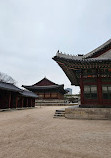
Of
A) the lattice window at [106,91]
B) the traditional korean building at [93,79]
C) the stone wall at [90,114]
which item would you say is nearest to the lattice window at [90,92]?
the traditional korean building at [93,79]

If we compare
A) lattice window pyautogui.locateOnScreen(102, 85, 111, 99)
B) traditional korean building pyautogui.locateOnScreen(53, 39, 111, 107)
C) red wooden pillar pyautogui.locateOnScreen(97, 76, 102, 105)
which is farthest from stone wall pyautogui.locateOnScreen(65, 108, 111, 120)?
lattice window pyautogui.locateOnScreen(102, 85, 111, 99)

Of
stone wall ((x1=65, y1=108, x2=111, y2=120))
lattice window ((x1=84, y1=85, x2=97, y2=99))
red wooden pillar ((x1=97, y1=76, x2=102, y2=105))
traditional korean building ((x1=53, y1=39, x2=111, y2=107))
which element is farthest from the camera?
lattice window ((x1=84, y1=85, x2=97, y2=99))

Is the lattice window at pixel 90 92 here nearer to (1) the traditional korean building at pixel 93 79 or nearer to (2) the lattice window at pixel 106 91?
(1) the traditional korean building at pixel 93 79

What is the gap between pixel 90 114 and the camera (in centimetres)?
890

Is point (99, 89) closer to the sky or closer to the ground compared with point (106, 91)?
closer to the sky

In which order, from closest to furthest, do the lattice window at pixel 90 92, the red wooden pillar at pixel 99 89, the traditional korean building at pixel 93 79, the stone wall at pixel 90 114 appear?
the stone wall at pixel 90 114 < the traditional korean building at pixel 93 79 < the red wooden pillar at pixel 99 89 < the lattice window at pixel 90 92

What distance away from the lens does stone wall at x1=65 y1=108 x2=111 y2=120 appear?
28.5 feet

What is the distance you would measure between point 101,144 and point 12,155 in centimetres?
278

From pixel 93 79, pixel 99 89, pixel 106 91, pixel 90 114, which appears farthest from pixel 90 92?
pixel 90 114

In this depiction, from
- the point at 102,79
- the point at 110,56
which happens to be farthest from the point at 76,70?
the point at 110,56

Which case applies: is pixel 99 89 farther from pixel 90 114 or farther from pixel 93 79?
pixel 90 114

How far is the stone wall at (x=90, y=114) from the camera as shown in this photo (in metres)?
8.69

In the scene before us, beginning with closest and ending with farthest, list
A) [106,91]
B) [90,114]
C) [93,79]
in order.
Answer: [90,114] < [106,91] < [93,79]

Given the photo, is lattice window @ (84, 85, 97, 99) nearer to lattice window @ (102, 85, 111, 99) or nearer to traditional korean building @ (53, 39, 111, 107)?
traditional korean building @ (53, 39, 111, 107)
